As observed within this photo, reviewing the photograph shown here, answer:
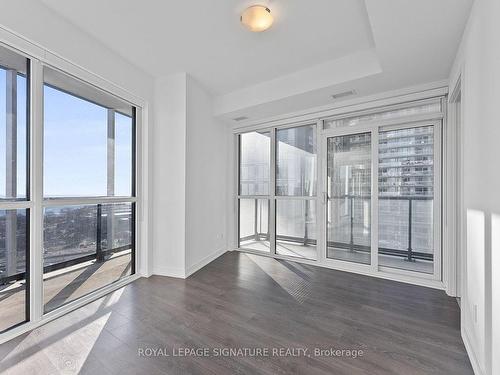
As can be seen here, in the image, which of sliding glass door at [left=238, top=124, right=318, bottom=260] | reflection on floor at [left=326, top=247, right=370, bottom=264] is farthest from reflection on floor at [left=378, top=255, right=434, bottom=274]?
sliding glass door at [left=238, top=124, right=318, bottom=260]

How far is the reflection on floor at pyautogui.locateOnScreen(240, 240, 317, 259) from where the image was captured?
13.3 ft

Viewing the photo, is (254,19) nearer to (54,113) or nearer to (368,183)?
(54,113)

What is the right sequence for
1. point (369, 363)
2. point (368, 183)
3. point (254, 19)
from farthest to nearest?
point (368, 183) → point (254, 19) → point (369, 363)

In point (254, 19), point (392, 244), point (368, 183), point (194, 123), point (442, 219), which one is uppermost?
point (254, 19)

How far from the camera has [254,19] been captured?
217 centimetres

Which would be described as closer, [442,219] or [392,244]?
[442,219]

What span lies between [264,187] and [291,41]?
8.35 feet

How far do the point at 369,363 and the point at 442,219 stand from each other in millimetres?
2253

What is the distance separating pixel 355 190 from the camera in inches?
142

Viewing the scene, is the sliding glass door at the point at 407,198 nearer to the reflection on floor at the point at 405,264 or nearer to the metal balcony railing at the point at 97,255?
the reflection on floor at the point at 405,264

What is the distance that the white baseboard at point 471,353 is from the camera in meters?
1.58

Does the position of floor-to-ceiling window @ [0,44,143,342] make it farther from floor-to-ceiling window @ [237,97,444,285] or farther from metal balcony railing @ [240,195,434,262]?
metal balcony railing @ [240,195,434,262]

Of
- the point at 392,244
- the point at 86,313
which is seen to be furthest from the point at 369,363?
the point at 86,313

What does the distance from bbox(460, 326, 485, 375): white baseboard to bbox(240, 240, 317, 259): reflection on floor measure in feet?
7.02
